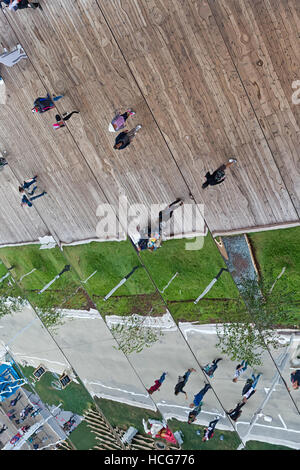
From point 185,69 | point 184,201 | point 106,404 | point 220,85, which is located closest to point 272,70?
point 220,85

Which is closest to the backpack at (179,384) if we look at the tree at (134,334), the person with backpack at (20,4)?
the tree at (134,334)

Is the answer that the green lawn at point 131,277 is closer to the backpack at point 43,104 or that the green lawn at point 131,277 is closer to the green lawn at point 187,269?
the green lawn at point 187,269

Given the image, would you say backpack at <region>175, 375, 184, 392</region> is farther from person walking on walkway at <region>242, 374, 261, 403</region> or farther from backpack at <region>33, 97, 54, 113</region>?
backpack at <region>33, 97, 54, 113</region>

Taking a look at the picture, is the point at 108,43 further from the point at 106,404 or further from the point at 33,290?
the point at 106,404

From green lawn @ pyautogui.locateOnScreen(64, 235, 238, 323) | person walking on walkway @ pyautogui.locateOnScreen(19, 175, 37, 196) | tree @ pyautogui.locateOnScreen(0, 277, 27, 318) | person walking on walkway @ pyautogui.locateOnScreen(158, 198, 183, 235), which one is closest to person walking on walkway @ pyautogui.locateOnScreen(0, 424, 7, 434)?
tree @ pyautogui.locateOnScreen(0, 277, 27, 318)

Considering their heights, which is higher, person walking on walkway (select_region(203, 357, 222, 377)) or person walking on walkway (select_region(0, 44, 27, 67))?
person walking on walkway (select_region(0, 44, 27, 67))

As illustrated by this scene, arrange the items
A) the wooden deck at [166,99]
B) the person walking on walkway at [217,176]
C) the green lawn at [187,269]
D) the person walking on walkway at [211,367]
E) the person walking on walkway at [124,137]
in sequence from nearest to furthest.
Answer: the wooden deck at [166,99]
the person walking on walkway at [217,176]
the person walking on walkway at [124,137]
the green lawn at [187,269]
the person walking on walkway at [211,367]

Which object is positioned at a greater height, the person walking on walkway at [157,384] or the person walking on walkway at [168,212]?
the person walking on walkway at [168,212]
